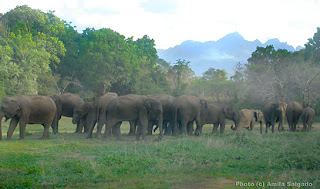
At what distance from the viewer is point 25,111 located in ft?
57.5

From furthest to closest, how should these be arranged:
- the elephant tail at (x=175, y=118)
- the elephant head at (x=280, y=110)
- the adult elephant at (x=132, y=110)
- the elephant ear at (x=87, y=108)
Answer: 1. the elephant head at (x=280, y=110)
2. the elephant ear at (x=87, y=108)
3. the elephant tail at (x=175, y=118)
4. the adult elephant at (x=132, y=110)

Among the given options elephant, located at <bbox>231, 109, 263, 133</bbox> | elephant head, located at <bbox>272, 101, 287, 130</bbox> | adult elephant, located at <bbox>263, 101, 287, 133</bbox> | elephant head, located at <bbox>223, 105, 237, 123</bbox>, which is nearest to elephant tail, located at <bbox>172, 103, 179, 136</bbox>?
elephant head, located at <bbox>223, 105, 237, 123</bbox>

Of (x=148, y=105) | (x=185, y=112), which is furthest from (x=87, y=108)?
(x=185, y=112)

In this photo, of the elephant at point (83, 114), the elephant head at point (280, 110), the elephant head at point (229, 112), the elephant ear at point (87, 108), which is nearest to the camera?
the elephant at point (83, 114)

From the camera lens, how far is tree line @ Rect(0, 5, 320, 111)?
39.8 metres

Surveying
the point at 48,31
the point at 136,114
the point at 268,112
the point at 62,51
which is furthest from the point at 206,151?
the point at 48,31

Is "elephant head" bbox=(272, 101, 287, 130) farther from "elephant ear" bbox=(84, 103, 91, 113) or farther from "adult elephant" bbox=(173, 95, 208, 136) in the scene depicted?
"elephant ear" bbox=(84, 103, 91, 113)

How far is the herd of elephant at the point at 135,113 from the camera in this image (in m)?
17.7

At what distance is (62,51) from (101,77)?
6.20m

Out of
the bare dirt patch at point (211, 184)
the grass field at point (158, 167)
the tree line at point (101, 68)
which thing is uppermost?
the tree line at point (101, 68)

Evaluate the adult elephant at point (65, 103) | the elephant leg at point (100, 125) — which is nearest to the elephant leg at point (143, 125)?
the elephant leg at point (100, 125)

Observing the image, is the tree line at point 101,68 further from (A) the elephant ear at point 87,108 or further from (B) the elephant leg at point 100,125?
(B) the elephant leg at point 100,125

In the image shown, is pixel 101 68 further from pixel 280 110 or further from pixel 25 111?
pixel 25 111

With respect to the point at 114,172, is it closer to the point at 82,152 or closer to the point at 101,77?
the point at 82,152
